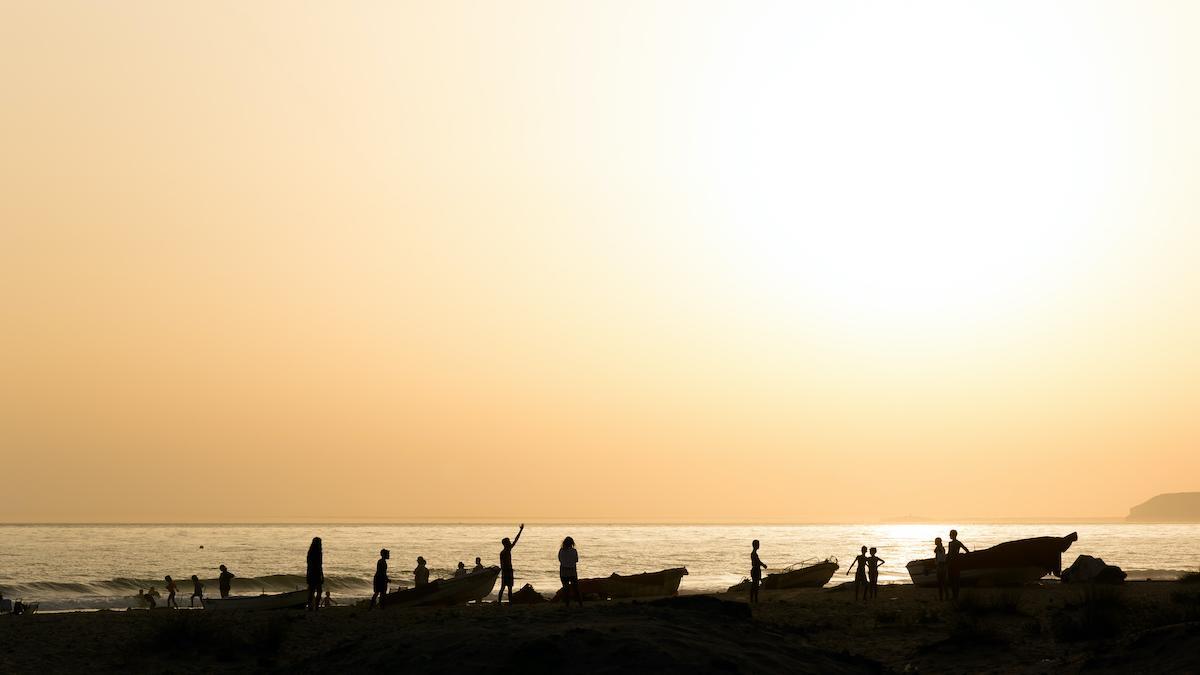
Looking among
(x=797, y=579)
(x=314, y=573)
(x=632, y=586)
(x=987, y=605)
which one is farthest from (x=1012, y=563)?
(x=314, y=573)

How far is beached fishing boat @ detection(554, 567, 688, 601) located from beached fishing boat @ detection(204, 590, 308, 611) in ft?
31.2

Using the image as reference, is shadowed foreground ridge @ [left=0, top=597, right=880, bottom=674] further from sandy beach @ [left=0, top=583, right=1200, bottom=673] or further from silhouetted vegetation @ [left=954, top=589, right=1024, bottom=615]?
silhouetted vegetation @ [left=954, top=589, right=1024, bottom=615]

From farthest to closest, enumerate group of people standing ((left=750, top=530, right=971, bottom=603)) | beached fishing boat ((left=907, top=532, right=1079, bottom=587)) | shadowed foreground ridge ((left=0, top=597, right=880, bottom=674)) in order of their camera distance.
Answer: beached fishing boat ((left=907, top=532, right=1079, bottom=587)) → group of people standing ((left=750, top=530, right=971, bottom=603)) → shadowed foreground ridge ((left=0, top=597, right=880, bottom=674))

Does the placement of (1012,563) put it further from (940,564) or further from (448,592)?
(448,592)

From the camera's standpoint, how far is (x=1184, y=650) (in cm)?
1366

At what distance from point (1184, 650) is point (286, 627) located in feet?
52.4

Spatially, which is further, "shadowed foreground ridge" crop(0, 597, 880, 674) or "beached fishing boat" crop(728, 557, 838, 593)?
"beached fishing boat" crop(728, 557, 838, 593)

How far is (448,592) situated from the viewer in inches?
1182

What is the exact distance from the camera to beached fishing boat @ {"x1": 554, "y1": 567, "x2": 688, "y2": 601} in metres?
35.3

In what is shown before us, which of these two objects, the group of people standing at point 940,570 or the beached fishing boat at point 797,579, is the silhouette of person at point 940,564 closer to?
the group of people standing at point 940,570

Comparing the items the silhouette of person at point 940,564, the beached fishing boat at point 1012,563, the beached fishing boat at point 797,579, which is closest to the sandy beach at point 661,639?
the silhouette of person at point 940,564

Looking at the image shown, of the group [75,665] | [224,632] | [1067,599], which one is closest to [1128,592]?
[1067,599]

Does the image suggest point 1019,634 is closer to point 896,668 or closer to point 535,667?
point 896,668

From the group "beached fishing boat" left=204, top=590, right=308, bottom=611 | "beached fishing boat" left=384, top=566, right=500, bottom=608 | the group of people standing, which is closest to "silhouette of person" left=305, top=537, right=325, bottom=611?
"beached fishing boat" left=204, top=590, right=308, bottom=611
